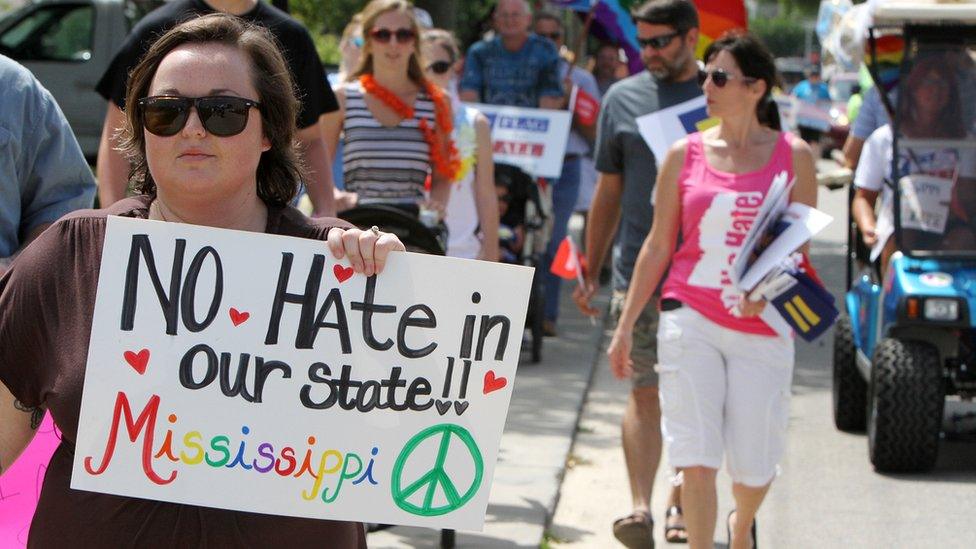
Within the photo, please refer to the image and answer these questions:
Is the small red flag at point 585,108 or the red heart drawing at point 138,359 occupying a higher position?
the red heart drawing at point 138,359

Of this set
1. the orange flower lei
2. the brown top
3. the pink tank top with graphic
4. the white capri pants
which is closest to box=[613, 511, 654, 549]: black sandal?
the white capri pants

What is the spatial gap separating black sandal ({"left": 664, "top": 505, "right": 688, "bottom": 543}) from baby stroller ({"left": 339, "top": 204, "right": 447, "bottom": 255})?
1392 millimetres

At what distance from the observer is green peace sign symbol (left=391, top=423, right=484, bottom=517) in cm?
270

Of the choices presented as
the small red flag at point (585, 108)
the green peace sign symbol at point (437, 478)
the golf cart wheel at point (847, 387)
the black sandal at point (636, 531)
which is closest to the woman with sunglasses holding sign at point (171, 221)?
the green peace sign symbol at point (437, 478)

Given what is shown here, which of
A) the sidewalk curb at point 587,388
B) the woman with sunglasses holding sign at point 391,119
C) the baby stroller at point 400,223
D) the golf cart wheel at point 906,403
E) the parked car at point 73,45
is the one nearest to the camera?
the baby stroller at point 400,223

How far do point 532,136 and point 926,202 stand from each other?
379 cm

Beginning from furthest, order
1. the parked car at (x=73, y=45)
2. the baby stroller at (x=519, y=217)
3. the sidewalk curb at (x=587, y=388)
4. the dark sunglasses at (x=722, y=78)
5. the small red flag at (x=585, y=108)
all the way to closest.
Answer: the parked car at (x=73, y=45), the small red flag at (x=585, y=108), the baby stroller at (x=519, y=217), the sidewalk curb at (x=587, y=388), the dark sunglasses at (x=722, y=78)

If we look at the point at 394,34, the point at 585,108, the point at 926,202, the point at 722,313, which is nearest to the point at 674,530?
the point at 722,313

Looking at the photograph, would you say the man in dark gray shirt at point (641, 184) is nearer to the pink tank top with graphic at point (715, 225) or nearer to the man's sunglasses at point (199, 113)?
the pink tank top with graphic at point (715, 225)

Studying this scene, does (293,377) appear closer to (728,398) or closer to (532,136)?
(728,398)

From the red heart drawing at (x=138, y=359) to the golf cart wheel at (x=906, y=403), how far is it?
4845mm

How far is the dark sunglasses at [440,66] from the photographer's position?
334 inches

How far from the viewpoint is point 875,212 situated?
845cm

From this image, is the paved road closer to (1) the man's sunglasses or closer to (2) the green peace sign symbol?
(2) the green peace sign symbol
